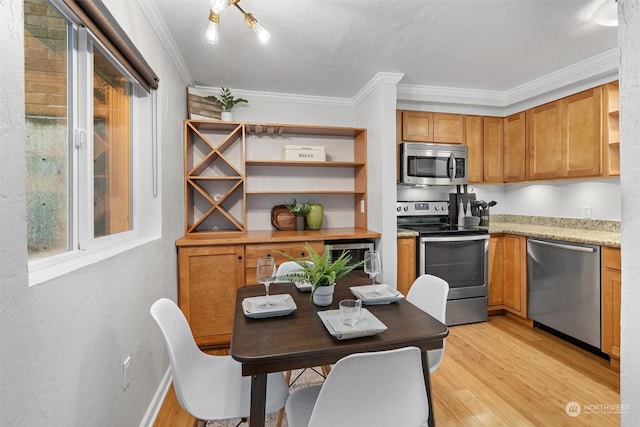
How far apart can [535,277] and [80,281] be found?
342 centimetres

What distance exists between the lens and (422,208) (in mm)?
3576

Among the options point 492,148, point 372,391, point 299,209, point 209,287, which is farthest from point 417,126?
point 372,391

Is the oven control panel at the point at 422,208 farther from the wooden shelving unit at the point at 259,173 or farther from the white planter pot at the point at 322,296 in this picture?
the white planter pot at the point at 322,296

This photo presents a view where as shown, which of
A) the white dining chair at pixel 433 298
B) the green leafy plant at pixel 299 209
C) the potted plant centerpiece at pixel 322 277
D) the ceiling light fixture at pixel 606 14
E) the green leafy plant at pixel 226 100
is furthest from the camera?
the green leafy plant at pixel 299 209

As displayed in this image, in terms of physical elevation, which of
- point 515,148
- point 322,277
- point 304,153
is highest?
point 515,148

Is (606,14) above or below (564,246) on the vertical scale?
above

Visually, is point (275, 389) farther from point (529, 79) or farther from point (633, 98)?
point (529, 79)

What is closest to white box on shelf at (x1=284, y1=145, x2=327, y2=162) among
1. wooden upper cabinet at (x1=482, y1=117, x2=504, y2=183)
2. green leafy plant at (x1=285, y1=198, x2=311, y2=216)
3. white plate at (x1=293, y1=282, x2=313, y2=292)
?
green leafy plant at (x1=285, y1=198, x2=311, y2=216)

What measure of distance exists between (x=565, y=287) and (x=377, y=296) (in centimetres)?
211

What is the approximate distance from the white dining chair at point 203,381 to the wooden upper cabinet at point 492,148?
3.27 meters

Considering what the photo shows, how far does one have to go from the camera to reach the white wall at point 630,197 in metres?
0.77

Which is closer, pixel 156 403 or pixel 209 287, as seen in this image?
pixel 156 403

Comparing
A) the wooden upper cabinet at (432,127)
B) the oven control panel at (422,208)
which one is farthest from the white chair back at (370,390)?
the wooden upper cabinet at (432,127)

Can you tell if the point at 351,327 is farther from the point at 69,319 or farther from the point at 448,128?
the point at 448,128
